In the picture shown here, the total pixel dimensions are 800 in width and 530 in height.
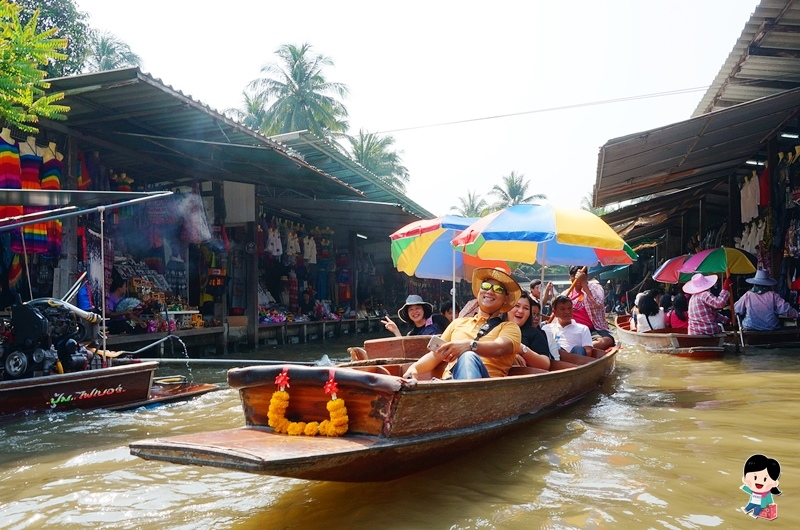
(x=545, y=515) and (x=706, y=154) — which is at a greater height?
(x=706, y=154)

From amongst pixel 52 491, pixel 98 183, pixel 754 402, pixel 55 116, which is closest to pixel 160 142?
pixel 98 183

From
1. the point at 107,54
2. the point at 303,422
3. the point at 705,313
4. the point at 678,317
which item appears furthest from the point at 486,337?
the point at 107,54

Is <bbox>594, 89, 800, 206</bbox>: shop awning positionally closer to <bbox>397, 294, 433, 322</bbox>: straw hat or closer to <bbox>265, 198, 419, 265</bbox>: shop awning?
<bbox>397, 294, 433, 322</bbox>: straw hat

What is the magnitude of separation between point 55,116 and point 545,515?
630 centimetres

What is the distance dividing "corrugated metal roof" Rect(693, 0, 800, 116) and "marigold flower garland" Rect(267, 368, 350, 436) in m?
6.63

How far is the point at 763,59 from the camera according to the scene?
27.6 feet

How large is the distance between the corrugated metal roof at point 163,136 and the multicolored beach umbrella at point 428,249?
2.66 m

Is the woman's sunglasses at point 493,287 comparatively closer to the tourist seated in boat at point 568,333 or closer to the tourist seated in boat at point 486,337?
the tourist seated in boat at point 486,337

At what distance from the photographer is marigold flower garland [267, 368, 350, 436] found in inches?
140

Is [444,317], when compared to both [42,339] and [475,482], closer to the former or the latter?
[475,482]

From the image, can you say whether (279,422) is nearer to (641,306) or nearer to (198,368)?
(198,368)

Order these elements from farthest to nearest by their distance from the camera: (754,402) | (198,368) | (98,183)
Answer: (198,368), (98,183), (754,402)

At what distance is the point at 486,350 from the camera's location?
4621 millimetres

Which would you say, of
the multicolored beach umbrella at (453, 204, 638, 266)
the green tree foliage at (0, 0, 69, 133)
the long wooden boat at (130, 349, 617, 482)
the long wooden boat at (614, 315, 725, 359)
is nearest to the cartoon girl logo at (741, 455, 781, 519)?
the long wooden boat at (130, 349, 617, 482)
